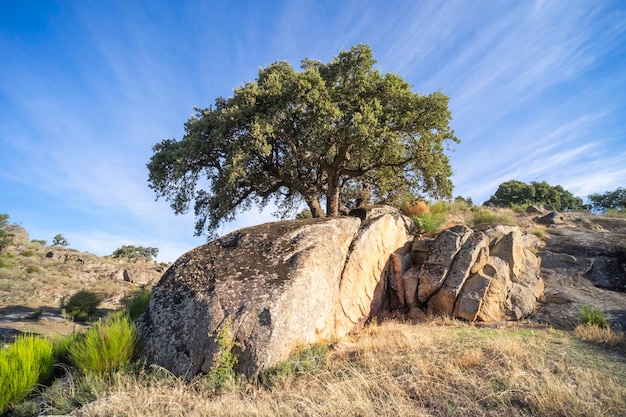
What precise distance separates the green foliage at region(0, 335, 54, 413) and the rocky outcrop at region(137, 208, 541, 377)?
6.27 feet

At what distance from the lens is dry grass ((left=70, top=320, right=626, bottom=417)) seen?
4.63 metres

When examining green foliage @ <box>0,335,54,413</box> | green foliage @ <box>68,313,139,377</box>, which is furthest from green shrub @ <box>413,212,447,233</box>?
green foliage @ <box>0,335,54,413</box>

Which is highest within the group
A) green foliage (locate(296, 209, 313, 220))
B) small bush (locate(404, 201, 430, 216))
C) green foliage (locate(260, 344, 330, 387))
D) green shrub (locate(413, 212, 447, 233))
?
green foliage (locate(296, 209, 313, 220))

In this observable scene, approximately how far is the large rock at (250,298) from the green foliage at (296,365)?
244mm

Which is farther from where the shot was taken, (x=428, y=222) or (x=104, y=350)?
(x=428, y=222)

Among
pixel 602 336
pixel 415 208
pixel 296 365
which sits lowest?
pixel 602 336

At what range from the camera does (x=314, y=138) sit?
48.4 ft

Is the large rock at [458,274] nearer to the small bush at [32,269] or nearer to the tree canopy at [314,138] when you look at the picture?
the tree canopy at [314,138]

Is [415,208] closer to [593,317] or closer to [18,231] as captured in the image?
[593,317]

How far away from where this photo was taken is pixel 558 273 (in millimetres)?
12797

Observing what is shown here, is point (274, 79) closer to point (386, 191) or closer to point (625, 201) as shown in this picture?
point (386, 191)

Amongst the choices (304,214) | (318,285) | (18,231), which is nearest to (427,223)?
(318,285)

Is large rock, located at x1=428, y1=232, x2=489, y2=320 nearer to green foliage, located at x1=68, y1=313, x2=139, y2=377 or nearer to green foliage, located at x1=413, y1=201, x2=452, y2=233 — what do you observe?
green foliage, located at x1=413, y1=201, x2=452, y2=233

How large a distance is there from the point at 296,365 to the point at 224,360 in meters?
1.46
